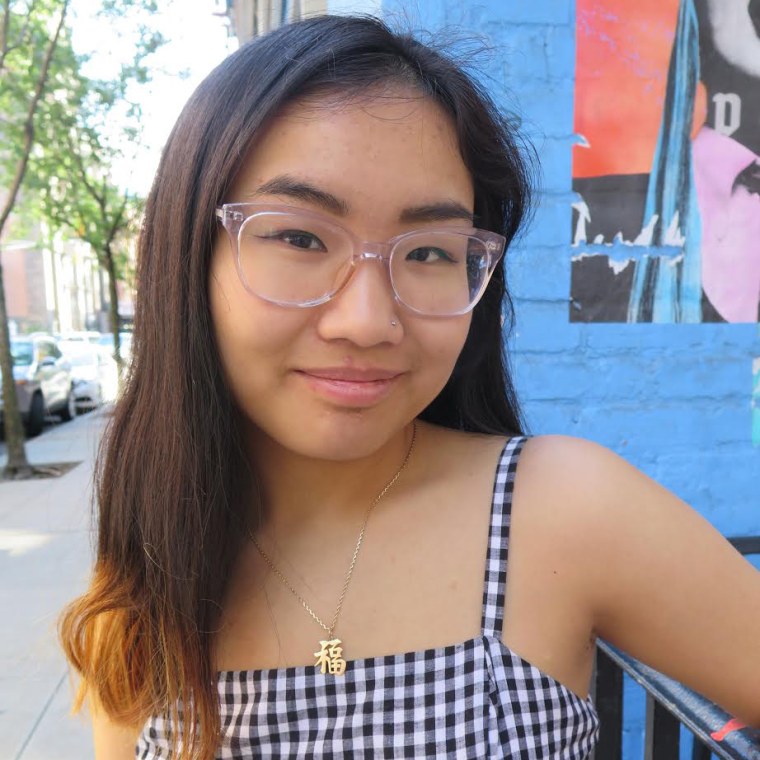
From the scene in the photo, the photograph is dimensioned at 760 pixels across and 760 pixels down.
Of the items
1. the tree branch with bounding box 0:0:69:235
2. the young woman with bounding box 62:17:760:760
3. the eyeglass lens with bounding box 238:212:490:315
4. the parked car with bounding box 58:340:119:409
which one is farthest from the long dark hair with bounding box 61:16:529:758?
the parked car with bounding box 58:340:119:409

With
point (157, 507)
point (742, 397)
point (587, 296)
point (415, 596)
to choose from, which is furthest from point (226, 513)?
point (742, 397)

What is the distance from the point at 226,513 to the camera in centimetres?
127

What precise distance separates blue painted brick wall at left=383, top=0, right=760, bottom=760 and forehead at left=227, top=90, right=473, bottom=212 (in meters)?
1.60

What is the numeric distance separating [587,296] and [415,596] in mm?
1795

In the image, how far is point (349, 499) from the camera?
1.29 meters

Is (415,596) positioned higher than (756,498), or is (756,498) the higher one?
(415,596)

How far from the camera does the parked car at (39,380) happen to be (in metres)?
11.7

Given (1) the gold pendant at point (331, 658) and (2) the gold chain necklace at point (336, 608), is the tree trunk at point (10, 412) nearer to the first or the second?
(2) the gold chain necklace at point (336, 608)

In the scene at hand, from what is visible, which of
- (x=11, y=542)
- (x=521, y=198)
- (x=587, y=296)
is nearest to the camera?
(x=521, y=198)

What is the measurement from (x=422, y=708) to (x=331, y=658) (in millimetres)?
156

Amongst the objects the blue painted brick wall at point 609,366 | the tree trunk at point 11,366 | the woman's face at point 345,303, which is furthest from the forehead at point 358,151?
the tree trunk at point 11,366

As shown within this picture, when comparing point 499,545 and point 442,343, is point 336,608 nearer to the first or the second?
point 499,545

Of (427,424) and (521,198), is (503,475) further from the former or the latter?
(521,198)

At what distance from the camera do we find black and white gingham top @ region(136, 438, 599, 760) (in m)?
1.06
